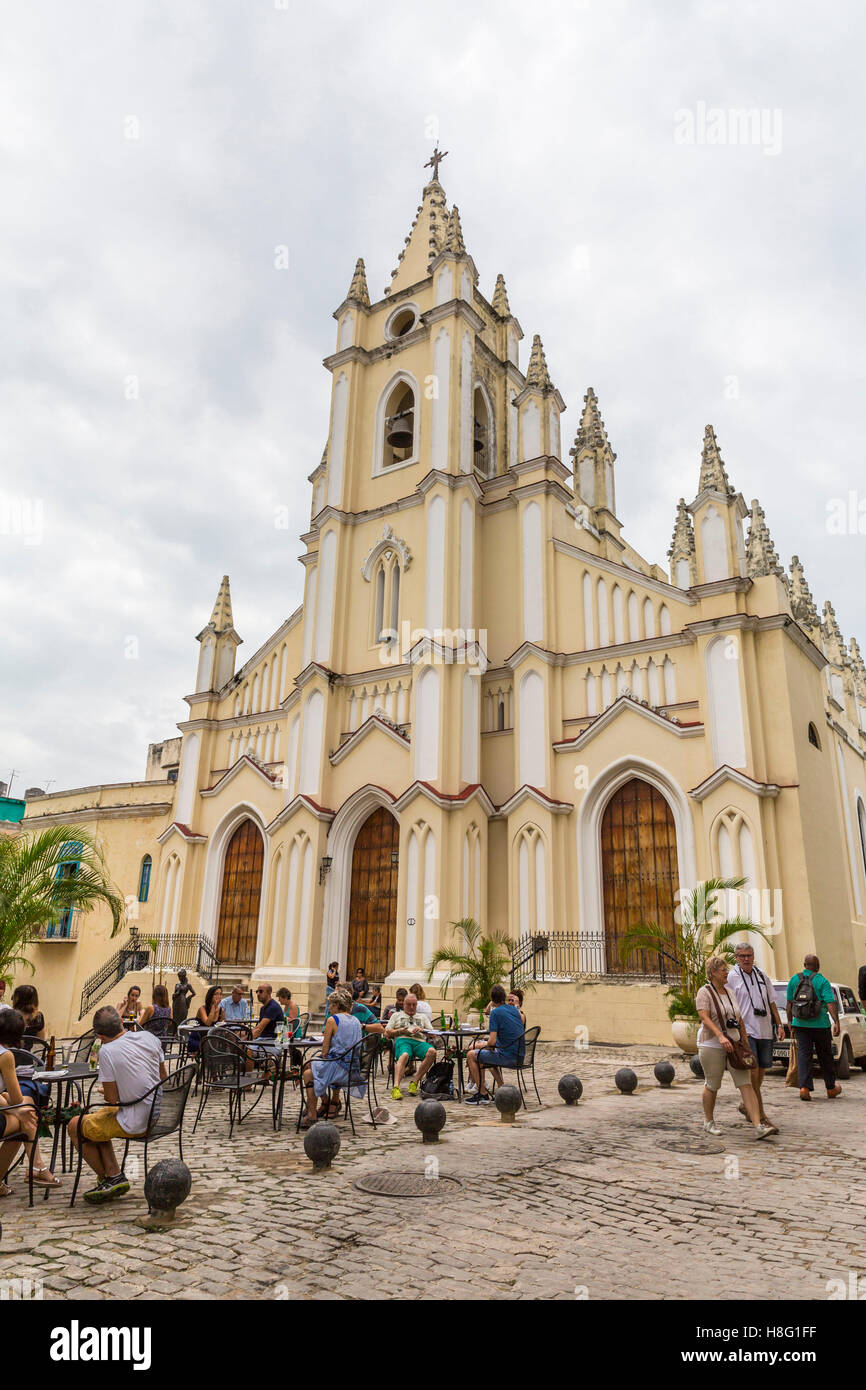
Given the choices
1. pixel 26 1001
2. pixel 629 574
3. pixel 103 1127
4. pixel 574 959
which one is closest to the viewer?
pixel 103 1127

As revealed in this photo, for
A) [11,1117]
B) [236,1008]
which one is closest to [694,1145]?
[11,1117]

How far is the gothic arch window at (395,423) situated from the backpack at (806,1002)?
1791cm

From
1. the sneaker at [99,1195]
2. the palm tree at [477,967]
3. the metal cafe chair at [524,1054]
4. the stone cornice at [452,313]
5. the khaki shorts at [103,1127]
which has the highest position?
the stone cornice at [452,313]

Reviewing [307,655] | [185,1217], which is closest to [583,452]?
[307,655]

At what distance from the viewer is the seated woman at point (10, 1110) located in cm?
586

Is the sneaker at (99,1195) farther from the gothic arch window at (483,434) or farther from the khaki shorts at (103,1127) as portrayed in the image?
the gothic arch window at (483,434)

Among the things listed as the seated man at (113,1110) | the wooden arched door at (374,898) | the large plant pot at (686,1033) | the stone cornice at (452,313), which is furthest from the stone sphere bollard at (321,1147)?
the stone cornice at (452,313)

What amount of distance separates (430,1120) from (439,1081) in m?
3.11

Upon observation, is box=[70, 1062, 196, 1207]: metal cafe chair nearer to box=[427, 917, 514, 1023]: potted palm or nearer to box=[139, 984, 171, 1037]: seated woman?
box=[139, 984, 171, 1037]: seated woman

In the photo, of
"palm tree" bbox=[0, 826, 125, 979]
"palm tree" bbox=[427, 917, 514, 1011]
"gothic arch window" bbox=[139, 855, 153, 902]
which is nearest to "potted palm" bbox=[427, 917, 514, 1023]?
"palm tree" bbox=[427, 917, 514, 1011]

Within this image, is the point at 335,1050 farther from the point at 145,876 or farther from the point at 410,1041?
the point at 145,876

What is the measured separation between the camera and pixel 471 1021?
1638 centimetres

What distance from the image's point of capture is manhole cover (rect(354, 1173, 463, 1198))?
615 cm

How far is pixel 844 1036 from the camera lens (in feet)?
39.7
